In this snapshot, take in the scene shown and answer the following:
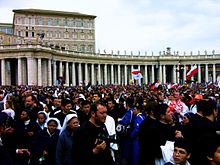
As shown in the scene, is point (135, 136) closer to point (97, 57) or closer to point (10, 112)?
point (10, 112)

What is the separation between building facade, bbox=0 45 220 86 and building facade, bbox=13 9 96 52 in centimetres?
1920

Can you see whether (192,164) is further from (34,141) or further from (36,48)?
(36,48)

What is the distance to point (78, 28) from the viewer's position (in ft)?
388

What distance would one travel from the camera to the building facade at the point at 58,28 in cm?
10812

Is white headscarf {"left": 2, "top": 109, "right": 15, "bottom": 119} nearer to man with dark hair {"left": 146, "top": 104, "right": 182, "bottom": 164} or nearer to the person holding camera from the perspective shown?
man with dark hair {"left": 146, "top": 104, "right": 182, "bottom": 164}

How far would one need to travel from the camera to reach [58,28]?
114 meters

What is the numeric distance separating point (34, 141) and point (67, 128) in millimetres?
1358

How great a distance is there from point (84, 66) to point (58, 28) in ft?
102

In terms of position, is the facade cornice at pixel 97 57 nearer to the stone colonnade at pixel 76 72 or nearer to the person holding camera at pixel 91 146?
the stone colonnade at pixel 76 72

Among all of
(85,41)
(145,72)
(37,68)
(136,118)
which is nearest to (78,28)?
(85,41)

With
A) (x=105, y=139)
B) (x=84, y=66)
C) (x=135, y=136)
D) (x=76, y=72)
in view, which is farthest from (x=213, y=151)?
(x=76, y=72)

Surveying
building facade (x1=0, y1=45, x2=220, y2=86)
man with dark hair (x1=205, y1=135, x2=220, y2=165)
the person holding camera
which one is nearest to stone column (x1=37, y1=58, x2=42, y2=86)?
building facade (x1=0, y1=45, x2=220, y2=86)

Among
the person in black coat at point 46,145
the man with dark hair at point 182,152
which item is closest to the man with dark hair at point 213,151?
A: the man with dark hair at point 182,152

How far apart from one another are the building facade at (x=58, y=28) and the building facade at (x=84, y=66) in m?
19.2
